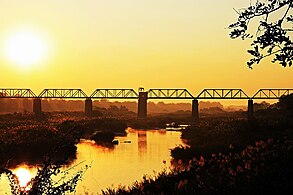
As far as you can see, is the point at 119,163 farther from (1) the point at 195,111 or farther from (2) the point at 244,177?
(1) the point at 195,111

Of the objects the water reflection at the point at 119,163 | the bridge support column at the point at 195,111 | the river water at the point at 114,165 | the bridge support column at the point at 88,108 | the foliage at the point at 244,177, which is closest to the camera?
the foliage at the point at 244,177

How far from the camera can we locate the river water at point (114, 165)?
25344 millimetres

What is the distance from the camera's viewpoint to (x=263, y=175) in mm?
12930

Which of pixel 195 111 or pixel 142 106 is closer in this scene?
pixel 195 111

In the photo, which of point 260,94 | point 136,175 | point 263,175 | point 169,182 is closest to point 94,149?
point 136,175

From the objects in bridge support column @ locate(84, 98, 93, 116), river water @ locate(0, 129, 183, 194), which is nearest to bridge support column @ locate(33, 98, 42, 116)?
bridge support column @ locate(84, 98, 93, 116)

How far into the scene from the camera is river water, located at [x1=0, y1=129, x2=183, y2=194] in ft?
83.1

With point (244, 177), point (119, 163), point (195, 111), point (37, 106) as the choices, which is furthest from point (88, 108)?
point (244, 177)

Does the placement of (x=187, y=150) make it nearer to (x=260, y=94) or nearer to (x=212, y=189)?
(x=212, y=189)

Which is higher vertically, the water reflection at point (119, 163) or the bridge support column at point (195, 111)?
the bridge support column at point (195, 111)

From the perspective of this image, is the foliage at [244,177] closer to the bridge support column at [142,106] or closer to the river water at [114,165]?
the river water at [114,165]

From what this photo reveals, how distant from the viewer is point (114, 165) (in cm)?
3369

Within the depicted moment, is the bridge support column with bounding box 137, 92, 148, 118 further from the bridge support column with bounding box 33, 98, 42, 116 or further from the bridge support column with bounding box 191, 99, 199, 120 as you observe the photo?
the bridge support column with bounding box 33, 98, 42, 116

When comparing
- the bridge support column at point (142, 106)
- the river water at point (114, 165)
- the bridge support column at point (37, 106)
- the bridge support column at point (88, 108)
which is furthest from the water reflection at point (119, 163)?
the bridge support column at point (142, 106)
